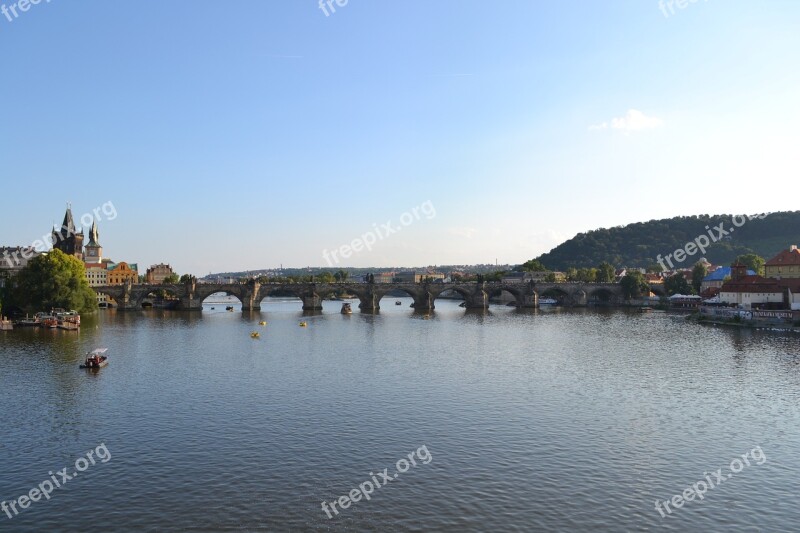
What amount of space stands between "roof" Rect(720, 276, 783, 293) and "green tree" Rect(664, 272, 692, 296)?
3962 cm

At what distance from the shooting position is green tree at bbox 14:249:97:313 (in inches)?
4193

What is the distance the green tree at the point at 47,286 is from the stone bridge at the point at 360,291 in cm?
3443

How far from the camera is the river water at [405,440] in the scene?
81.5 feet

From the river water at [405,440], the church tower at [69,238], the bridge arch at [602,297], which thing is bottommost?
the river water at [405,440]

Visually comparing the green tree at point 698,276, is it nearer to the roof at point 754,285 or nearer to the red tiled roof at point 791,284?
the roof at point 754,285

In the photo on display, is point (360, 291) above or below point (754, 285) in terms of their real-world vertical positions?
above

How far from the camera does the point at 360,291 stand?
153750 mm

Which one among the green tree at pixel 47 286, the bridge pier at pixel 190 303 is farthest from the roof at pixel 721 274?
the green tree at pixel 47 286

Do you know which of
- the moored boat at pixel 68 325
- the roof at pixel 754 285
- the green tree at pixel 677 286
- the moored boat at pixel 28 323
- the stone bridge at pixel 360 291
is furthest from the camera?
the green tree at pixel 677 286

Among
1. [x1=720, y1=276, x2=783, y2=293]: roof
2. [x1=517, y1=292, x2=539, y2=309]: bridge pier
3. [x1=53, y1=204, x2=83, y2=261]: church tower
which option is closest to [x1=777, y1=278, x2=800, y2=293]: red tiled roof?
[x1=720, y1=276, x2=783, y2=293]: roof

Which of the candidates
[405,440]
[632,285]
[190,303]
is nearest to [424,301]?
[632,285]

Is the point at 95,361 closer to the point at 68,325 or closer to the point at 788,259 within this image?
the point at 68,325

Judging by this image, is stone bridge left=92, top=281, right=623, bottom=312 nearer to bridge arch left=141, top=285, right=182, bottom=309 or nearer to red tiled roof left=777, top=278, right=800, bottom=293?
bridge arch left=141, top=285, right=182, bottom=309

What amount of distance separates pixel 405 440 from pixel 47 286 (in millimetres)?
94618
